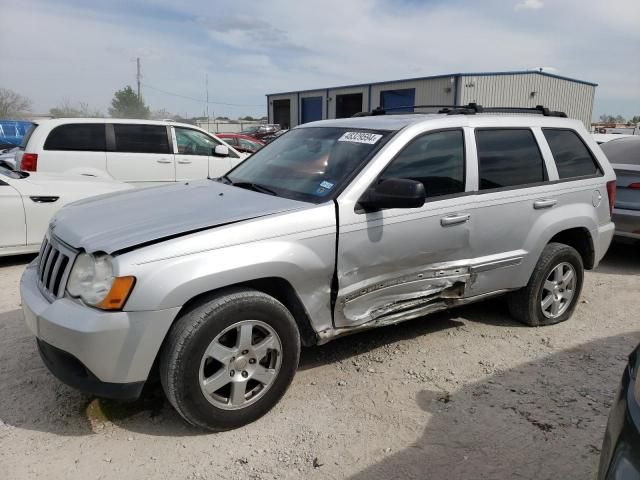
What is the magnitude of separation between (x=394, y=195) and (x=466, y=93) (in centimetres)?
2793

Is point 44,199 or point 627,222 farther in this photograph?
point 627,222

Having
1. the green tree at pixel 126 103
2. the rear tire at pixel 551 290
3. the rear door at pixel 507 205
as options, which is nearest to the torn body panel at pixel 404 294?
the rear door at pixel 507 205

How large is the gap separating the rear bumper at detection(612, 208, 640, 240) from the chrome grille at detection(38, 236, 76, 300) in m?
6.16

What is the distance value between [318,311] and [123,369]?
1.14 m

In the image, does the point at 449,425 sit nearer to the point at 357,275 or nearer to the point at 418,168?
the point at 357,275

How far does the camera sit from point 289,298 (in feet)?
10.3

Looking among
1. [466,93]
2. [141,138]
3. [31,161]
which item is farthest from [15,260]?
[466,93]

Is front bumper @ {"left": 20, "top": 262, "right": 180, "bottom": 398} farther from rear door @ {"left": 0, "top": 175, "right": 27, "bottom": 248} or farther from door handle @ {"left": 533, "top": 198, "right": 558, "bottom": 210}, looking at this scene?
rear door @ {"left": 0, "top": 175, "right": 27, "bottom": 248}

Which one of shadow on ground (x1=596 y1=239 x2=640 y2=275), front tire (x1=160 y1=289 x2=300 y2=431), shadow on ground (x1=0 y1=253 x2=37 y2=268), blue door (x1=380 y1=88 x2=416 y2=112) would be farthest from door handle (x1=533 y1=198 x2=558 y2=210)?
blue door (x1=380 y1=88 x2=416 y2=112)

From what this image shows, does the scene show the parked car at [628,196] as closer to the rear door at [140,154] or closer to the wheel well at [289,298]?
the wheel well at [289,298]

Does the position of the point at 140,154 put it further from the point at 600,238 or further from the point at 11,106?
the point at 11,106

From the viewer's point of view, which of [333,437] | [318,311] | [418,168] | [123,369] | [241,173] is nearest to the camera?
[123,369]

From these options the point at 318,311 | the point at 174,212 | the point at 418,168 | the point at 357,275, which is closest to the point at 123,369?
the point at 174,212

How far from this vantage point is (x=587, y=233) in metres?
4.60
